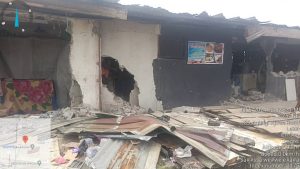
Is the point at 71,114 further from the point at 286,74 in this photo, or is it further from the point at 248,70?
the point at 286,74

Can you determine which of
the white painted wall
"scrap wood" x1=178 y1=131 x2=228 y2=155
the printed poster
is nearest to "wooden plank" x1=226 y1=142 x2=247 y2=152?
"scrap wood" x1=178 y1=131 x2=228 y2=155

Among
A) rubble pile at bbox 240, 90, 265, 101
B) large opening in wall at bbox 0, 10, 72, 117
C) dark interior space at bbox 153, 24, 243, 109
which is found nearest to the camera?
large opening in wall at bbox 0, 10, 72, 117

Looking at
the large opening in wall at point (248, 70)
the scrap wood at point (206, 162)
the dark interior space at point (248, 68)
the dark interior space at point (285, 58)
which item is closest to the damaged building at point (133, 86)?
the scrap wood at point (206, 162)

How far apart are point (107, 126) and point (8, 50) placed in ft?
15.6

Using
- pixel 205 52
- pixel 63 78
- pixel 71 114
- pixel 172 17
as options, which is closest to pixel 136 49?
pixel 172 17

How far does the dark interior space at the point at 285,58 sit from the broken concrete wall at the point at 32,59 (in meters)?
8.97

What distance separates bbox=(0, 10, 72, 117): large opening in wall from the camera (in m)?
8.89

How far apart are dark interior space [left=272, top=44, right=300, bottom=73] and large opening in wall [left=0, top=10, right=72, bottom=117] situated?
9.00 meters

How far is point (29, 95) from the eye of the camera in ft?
30.4

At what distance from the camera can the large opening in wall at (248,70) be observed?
13617 millimetres

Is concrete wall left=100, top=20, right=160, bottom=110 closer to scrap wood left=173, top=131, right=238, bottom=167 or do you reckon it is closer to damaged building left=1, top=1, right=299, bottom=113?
damaged building left=1, top=1, right=299, bottom=113

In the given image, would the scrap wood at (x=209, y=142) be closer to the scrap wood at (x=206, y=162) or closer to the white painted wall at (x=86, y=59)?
the scrap wood at (x=206, y=162)

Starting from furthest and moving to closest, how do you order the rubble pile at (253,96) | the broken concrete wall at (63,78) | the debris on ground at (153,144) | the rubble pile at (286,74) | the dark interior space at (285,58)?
the dark interior space at (285,58) < the rubble pile at (286,74) < the rubble pile at (253,96) < the broken concrete wall at (63,78) < the debris on ground at (153,144)

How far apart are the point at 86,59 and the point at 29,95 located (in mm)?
2138
